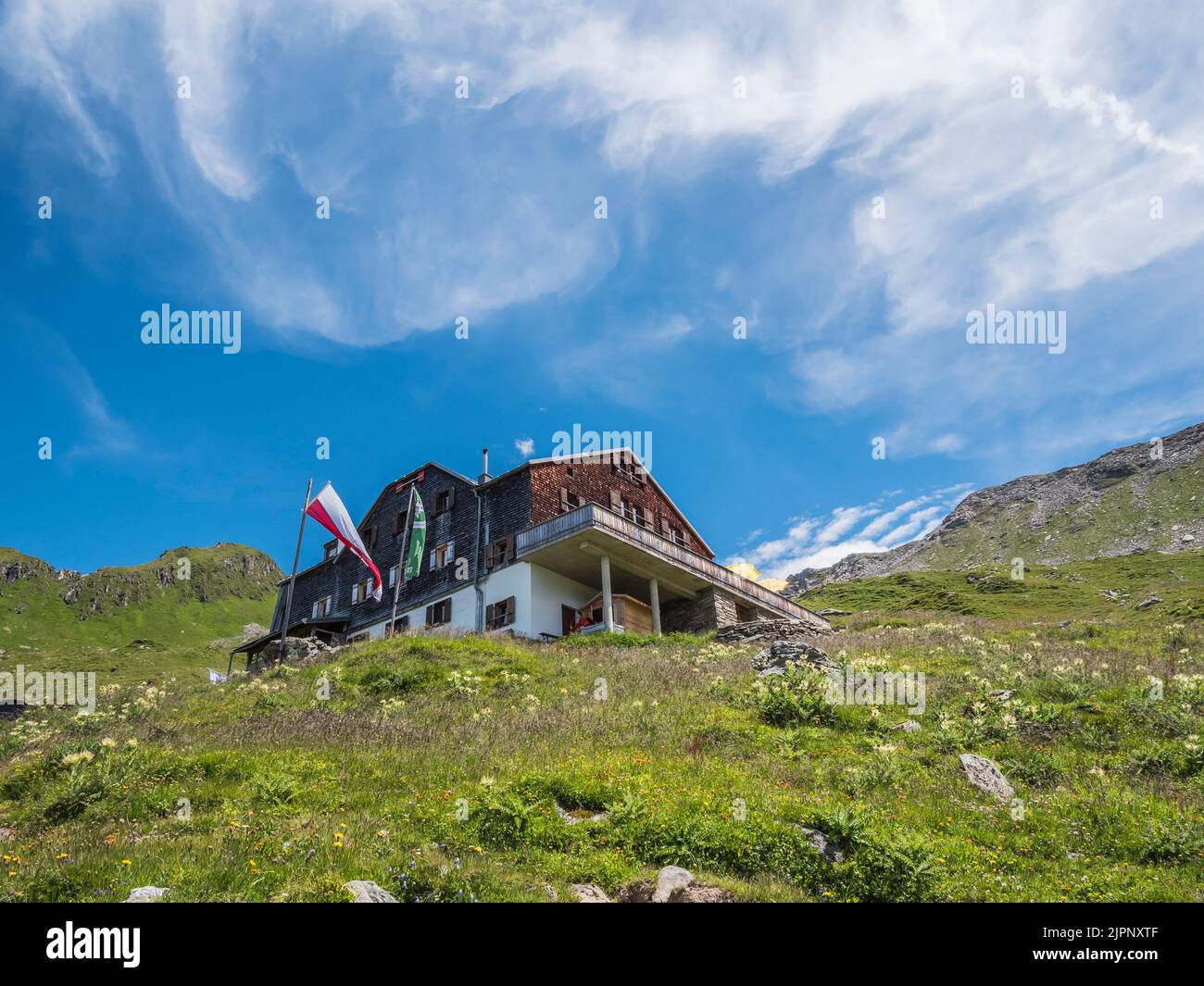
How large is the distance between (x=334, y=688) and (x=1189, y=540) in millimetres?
104932

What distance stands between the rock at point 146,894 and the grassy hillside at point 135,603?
63.1 meters

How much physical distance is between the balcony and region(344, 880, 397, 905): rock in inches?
1056

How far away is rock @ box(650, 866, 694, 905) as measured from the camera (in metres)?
9.22

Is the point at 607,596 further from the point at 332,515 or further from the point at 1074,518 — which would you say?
the point at 1074,518

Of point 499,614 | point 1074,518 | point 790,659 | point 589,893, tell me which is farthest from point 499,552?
point 1074,518

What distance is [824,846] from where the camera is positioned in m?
11.0

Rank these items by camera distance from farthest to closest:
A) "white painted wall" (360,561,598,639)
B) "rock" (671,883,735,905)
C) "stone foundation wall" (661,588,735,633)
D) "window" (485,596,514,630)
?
"stone foundation wall" (661,588,735,633) < "window" (485,596,514,630) < "white painted wall" (360,561,598,639) < "rock" (671,883,735,905)

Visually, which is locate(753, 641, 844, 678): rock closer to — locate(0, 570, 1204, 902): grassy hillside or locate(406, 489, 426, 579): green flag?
locate(0, 570, 1204, 902): grassy hillside

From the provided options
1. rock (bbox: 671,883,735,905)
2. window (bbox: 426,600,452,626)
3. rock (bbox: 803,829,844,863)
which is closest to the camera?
rock (bbox: 671,883,735,905)

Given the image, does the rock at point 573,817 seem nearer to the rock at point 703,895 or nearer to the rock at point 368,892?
the rock at point 703,895

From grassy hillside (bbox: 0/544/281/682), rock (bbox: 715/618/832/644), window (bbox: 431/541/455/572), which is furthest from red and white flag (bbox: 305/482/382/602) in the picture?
grassy hillside (bbox: 0/544/281/682)

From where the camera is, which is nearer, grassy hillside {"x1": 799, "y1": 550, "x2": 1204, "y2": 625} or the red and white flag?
the red and white flag

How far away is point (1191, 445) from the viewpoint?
13012 centimetres
